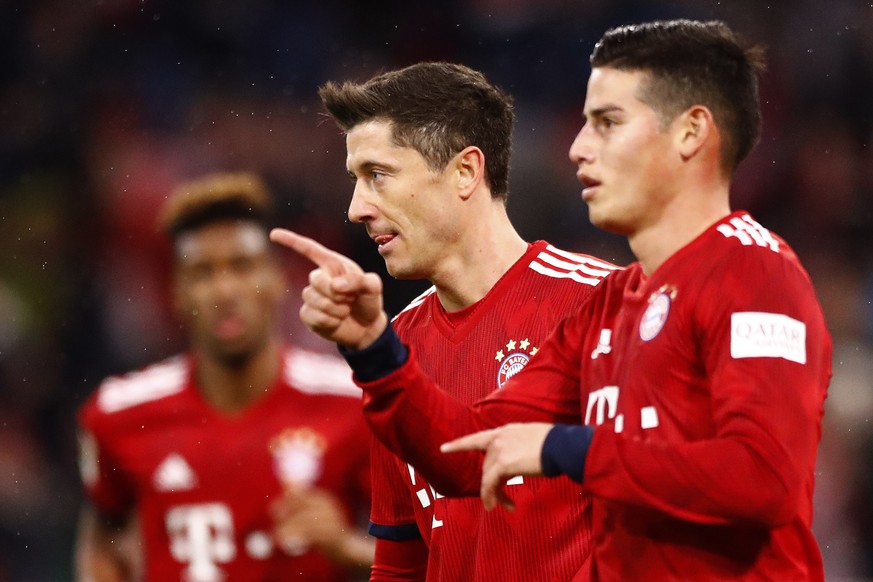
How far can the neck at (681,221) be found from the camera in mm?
2641

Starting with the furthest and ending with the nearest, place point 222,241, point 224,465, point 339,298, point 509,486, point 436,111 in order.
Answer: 1. point 222,241
2. point 224,465
3. point 436,111
4. point 509,486
5. point 339,298

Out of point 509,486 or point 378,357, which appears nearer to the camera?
point 378,357

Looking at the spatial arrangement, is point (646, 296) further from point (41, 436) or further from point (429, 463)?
point (41, 436)

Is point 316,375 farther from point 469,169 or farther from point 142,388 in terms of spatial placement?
point 469,169

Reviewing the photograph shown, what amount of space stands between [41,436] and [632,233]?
577 cm

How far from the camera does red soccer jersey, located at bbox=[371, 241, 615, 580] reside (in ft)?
10.9

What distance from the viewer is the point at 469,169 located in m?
3.87

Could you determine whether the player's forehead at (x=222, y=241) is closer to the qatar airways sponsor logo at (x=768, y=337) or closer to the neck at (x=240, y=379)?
the neck at (x=240, y=379)

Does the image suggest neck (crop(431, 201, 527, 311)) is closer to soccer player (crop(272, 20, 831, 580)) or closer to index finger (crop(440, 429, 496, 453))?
soccer player (crop(272, 20, 831, 580))

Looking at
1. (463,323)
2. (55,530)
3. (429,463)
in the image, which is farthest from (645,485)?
(55,530)

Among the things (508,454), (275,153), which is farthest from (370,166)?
(275,153)

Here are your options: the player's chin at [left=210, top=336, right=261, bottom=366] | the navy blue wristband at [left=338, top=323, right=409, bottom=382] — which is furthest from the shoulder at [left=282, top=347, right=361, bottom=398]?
the navy blue wristband at [left=338, top=323, right=409, bottom=382]

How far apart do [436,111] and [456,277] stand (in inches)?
19.7

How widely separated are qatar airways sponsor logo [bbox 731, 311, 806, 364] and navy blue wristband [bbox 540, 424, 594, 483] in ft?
1.00
